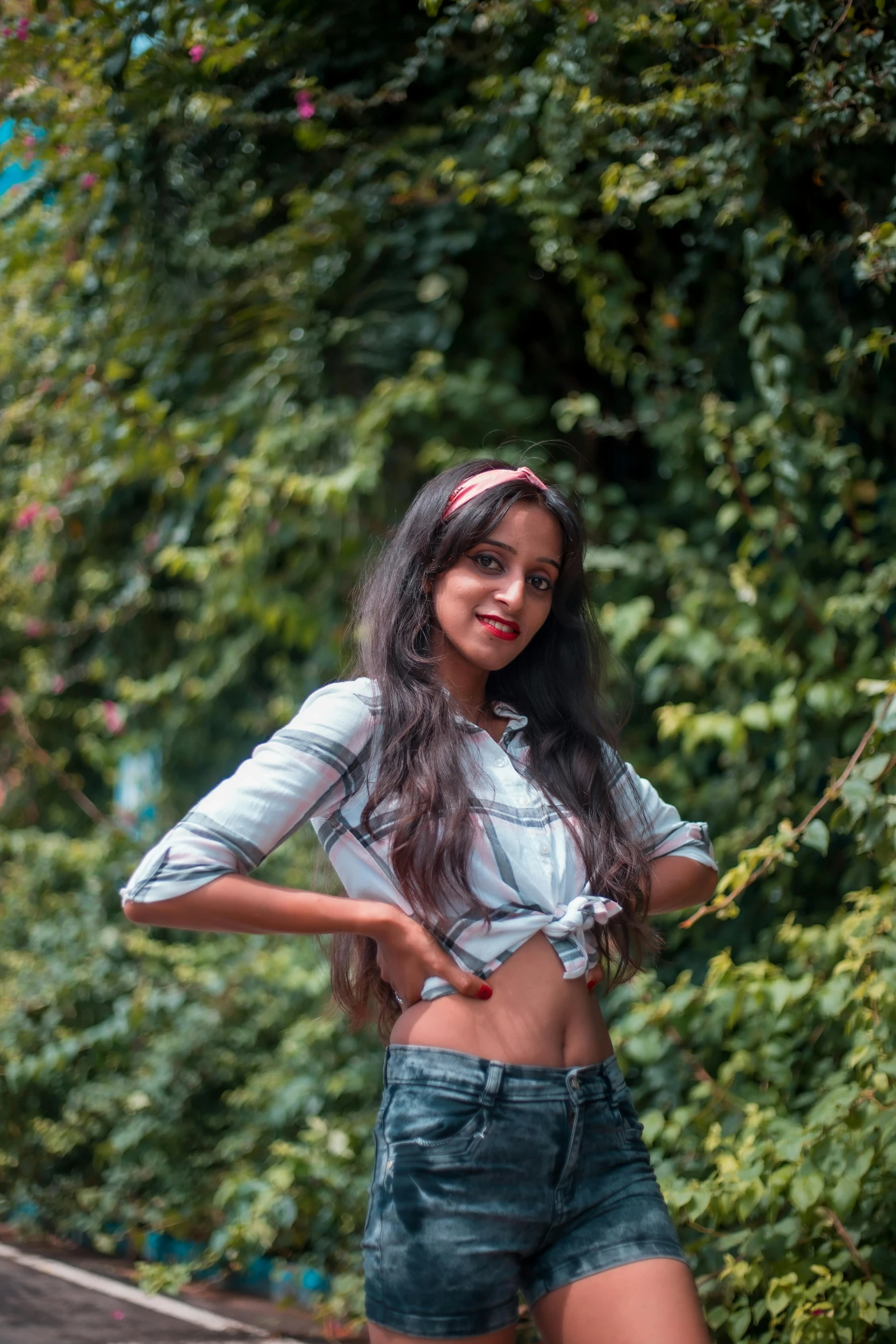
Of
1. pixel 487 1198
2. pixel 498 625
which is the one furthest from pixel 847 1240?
pixel 498 625

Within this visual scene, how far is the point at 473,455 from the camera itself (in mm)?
3988

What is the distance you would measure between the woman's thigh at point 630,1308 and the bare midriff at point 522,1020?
255mm

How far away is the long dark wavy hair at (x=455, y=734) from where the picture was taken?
1.63m

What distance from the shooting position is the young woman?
1.52 m

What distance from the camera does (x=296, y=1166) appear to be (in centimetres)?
358

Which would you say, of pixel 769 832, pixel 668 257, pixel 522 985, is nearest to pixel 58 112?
pixel 668 257

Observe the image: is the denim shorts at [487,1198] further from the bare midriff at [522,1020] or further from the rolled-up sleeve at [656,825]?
the rolled-up sleeve at [656,825]

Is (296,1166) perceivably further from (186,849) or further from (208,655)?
(186,849)

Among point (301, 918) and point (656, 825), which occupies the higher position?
point (301, 918)

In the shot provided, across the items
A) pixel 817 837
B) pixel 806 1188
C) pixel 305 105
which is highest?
pixel 305 105

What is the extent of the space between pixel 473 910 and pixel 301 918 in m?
0.23

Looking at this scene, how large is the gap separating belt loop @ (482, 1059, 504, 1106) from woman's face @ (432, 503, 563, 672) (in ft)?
1.83

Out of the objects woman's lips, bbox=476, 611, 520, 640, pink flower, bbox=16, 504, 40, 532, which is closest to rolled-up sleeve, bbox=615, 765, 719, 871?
woman's lips, bbox=476, 611, 520, 640

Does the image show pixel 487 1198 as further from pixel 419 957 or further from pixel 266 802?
pixel 266 802
